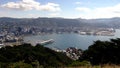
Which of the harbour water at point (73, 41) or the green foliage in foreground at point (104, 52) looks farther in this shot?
the harbour water at point (73, 41)

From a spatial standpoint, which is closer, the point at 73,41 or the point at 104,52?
the point at 104,52

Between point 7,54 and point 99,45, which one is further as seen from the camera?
point 7,54

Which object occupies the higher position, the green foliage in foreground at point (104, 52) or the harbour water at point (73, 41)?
the green foliage in foreground at point (104, 52)

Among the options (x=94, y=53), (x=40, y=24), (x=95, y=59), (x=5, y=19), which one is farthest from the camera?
(x=5, y=19)

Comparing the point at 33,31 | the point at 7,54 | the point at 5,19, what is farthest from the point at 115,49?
the point at 5,19

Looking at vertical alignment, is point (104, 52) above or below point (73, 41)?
above

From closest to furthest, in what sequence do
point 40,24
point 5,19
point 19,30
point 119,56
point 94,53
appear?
point 119,56 → point 94,53 → point 19,30 → point 40,24 → point 5,19

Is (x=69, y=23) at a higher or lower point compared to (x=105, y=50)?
lower

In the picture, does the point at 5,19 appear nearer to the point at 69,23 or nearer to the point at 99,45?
the point at 69,23

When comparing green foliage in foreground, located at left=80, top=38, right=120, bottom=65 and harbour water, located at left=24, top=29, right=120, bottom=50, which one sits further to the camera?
harbour water, located at left=24, top=29, right=120, bottom=50

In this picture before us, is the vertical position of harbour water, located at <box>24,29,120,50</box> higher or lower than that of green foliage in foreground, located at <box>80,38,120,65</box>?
lower
